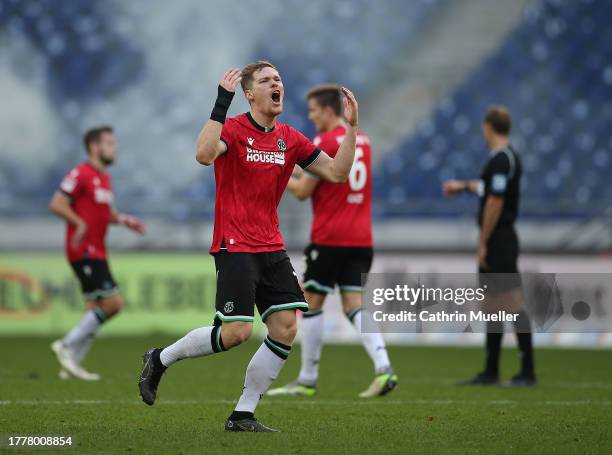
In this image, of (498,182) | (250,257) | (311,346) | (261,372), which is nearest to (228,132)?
(250,257)

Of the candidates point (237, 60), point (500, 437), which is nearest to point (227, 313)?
point (500, 437)

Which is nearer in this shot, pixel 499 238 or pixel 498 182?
pixel 498 182

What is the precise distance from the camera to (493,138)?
9.56 meters

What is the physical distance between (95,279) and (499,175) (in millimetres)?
3898

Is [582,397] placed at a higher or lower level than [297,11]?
lower

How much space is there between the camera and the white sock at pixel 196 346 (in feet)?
19.0

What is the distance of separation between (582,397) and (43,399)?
3.97 m

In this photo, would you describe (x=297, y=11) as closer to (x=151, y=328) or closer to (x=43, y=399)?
(x=151, y=328)

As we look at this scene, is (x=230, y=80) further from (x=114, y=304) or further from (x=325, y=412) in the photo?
(x=114, y=304)

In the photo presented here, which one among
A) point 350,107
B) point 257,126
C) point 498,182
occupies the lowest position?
point 257,126

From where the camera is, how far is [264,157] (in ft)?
19.4

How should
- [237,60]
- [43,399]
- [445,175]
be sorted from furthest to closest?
[237,60] → [445,175] → [43,399]

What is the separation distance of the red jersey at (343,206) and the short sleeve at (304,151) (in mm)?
2258

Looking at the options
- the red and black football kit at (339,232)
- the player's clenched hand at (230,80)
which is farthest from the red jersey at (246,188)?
the red and black football kit at (339,232)
